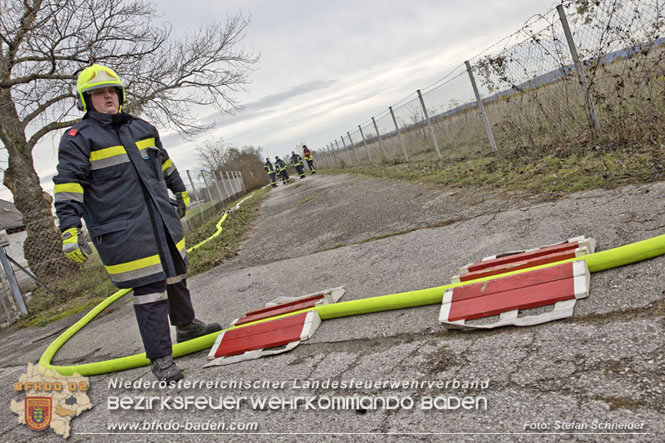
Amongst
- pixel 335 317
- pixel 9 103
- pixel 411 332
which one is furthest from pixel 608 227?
pixel 9 103

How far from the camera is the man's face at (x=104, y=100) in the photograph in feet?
10.6

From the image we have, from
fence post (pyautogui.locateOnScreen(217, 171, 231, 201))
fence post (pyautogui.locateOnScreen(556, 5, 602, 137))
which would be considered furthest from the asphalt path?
fence post (pyautogui.locateOnScreen(217, 171, 231, 201))

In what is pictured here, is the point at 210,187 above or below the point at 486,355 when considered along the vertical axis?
above

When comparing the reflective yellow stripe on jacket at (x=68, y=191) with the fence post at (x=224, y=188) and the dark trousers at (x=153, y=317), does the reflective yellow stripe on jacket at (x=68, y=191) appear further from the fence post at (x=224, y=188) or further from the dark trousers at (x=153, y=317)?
the fence post at (x=224, y=188)

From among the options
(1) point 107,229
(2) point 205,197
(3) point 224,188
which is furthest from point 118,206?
(3) point 224,188

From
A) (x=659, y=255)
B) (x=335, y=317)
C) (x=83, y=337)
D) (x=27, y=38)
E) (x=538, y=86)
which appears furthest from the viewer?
(x=27, y=38)

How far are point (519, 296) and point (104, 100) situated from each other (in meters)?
2.97

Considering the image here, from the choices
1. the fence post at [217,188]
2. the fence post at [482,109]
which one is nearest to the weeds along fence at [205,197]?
the fence post at [217,188]

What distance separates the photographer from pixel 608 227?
11.5 feet

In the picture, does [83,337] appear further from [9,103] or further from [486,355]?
[9,103]

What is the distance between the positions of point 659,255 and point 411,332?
1465 mm

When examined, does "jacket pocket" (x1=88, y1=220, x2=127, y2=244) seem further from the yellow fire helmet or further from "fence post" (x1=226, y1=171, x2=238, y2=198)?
"fence post" (x1=226, y1=171, x2=238, y2=198)

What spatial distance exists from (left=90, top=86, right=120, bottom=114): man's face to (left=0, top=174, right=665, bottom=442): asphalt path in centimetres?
190

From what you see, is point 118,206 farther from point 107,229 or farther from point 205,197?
point 205,197
